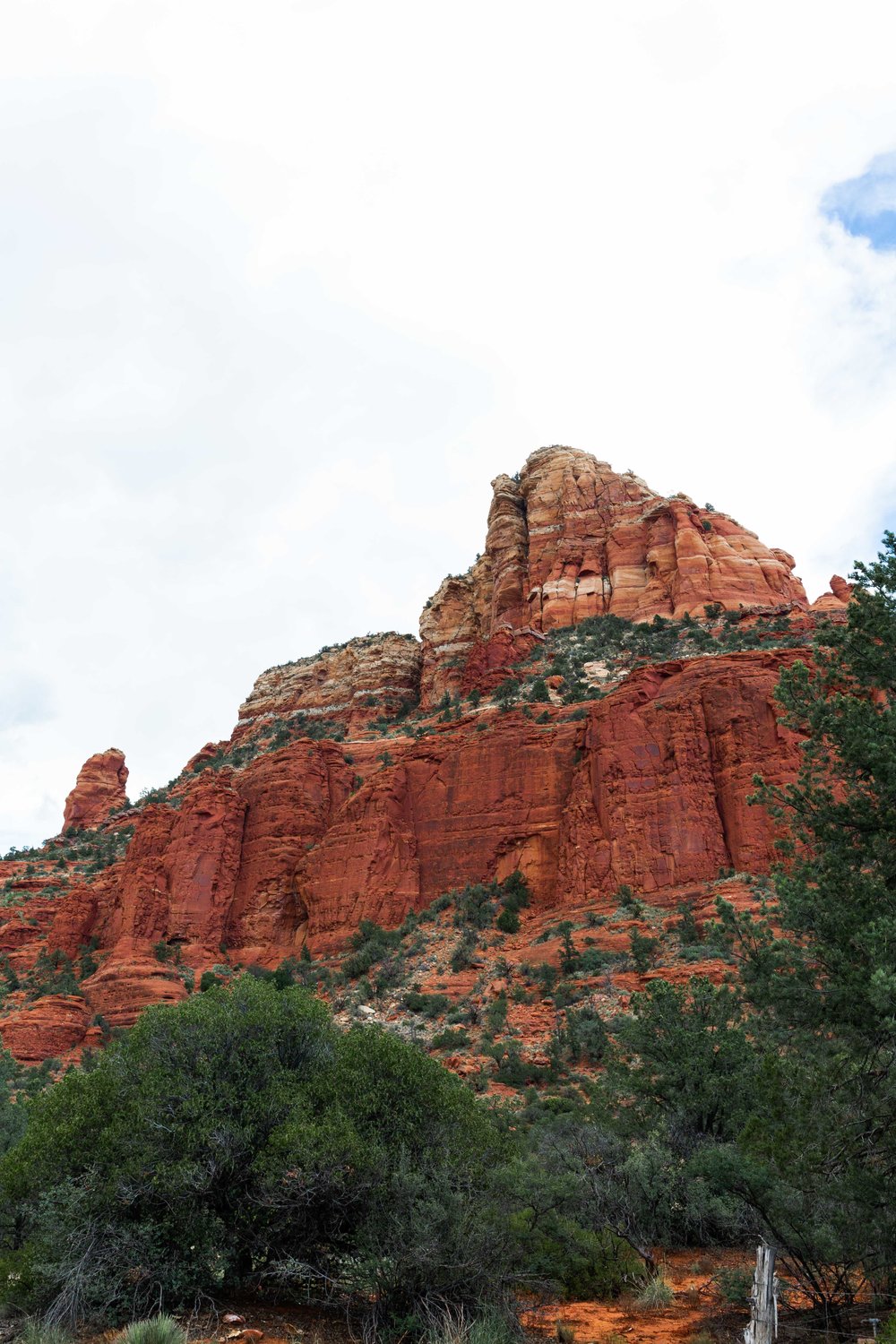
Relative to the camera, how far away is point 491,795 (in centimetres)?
4778

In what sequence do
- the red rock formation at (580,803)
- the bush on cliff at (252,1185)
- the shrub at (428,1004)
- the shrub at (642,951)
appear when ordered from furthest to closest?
the red rock formation at (580,803)
the shrub at (428,1004)
the shrub at (642,951)
the bush on cliff at (252,1185)

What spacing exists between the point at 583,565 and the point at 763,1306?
60.5 m

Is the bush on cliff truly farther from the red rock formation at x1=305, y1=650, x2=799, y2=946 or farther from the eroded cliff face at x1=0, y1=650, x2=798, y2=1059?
the eroded cliff face at x1=0, y1=650, x2=798, y2=1059

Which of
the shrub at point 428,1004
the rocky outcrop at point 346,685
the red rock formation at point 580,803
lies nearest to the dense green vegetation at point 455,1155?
the shrub at point 428,1004

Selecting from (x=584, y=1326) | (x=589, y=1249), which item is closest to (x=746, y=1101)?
(x=589, y=1249)

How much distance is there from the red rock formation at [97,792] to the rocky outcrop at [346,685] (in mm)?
14267

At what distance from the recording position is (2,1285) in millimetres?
10891

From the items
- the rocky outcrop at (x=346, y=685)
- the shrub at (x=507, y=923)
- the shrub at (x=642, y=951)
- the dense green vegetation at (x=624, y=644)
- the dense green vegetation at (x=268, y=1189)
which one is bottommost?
the dense green vegetation at (x=268, y=1189)

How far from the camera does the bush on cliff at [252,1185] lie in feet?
34.1

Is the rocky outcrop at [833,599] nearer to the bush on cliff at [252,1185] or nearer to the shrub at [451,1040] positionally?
the shrub at [451,1040]

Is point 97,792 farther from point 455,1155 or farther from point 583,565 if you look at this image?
point 455,1155

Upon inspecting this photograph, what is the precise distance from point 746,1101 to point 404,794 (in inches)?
1382

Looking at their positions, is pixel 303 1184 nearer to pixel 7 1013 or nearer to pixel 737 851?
pixel 737 851

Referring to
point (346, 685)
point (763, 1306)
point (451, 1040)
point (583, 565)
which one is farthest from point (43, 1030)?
point (583, 565)
